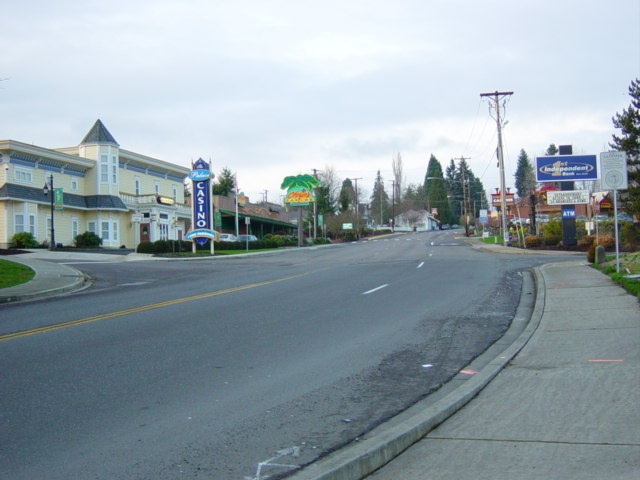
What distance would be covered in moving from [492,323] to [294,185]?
5589cm

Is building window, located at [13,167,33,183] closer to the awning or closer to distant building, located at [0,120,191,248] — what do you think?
distant building, located at [0,120,191,248]

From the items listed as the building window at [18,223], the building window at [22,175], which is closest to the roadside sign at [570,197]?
the building window at [18,223]

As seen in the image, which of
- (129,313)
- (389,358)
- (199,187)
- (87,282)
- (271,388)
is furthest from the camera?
(199,187)

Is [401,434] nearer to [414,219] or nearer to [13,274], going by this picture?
[13,274]

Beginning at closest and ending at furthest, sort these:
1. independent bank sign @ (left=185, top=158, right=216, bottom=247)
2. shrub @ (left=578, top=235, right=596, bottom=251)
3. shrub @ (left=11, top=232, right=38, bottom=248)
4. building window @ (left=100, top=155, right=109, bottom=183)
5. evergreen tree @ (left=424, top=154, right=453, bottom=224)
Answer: shrub @ (left=578, top=235, right=596, bottom=251)
independent bank sign @ (left=185, top=158, right=216, bottom=247)
shrub @ (left=11, top=232, right=38, bottom=248)
building window @ (left=100, top=155, right=109, bottom=183)
evergreen tree @ (left=424, top=154, right=453, bottom=224)

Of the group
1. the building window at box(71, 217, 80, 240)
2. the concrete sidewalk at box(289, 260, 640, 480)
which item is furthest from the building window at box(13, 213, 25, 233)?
the concrete sidewalk at box(289, 260, 640, 480)

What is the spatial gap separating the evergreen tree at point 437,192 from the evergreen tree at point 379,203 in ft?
32.3

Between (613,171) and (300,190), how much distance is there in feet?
166

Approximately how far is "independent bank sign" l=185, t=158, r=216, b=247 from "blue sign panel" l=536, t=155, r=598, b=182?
21.0 metres

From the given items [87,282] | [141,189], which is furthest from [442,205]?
[87,282]

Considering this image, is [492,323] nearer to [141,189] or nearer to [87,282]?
[87,282]

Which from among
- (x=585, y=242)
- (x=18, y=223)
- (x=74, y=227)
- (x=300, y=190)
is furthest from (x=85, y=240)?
(x=585, y=242)

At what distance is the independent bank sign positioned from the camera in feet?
133

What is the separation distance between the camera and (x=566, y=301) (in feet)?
41.9
